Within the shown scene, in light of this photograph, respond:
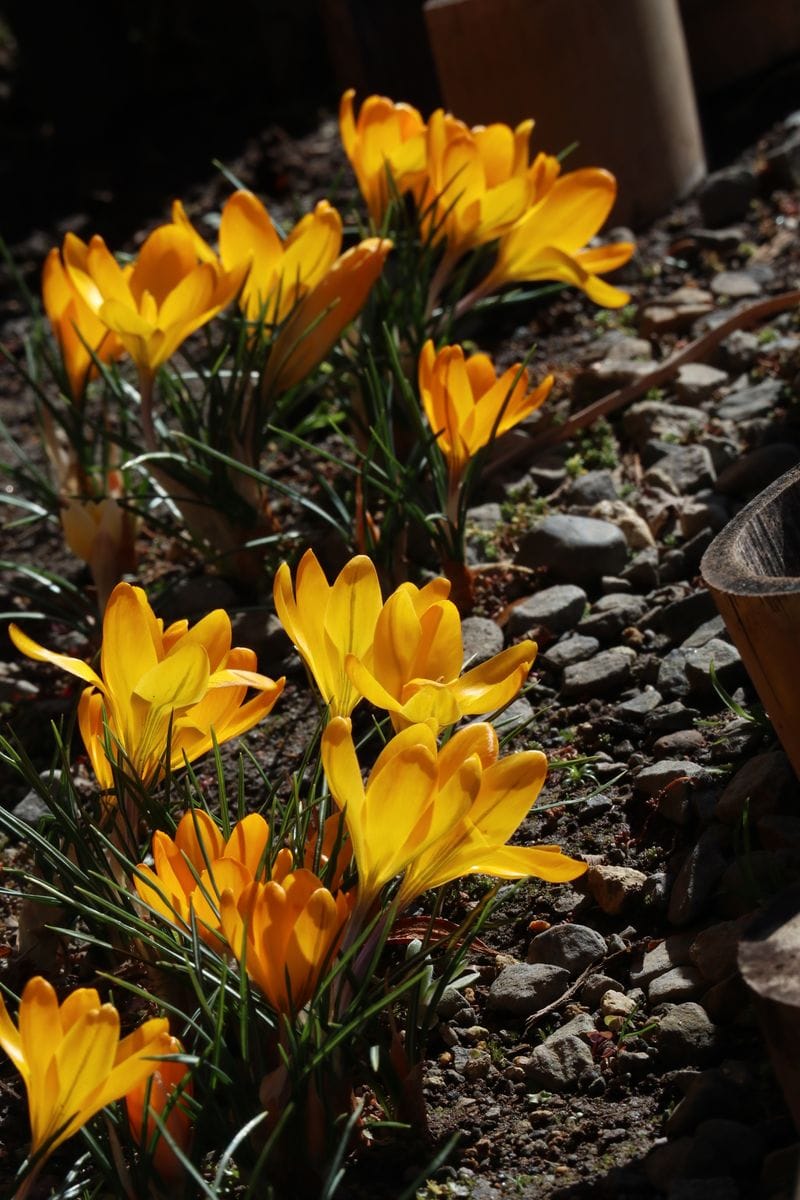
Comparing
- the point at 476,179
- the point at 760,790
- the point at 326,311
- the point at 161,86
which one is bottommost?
the point at 760,790

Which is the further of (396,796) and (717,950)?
(717,950)

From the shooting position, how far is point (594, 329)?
2988 millimetres

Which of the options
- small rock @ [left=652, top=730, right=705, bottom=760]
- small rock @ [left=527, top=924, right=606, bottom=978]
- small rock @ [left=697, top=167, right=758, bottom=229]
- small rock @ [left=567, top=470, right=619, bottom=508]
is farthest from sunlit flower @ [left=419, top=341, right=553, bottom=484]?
small rock @ [left=697, top=167, right=758, bottom=229]

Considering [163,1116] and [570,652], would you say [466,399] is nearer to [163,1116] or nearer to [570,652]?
[570,652]

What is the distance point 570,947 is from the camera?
1.53m

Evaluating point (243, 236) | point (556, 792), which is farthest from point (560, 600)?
point (243, 236)

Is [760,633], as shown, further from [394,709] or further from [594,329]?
[594,329]

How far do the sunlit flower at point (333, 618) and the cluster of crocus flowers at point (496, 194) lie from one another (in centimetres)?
108

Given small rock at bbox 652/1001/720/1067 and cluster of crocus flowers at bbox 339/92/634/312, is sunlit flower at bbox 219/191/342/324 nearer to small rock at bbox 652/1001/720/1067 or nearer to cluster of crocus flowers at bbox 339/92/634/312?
cluster of crocus flowers at bbox 339/92/634/312

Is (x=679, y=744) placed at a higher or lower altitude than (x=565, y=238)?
lower

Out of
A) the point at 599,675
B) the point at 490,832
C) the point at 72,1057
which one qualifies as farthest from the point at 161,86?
the point at 72,1057

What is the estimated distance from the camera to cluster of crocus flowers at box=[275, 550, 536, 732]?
130 cm

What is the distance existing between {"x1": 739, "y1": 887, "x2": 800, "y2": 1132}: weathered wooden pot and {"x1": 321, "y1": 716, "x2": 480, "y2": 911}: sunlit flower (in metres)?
0.26

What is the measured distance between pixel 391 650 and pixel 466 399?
734 millimetres
